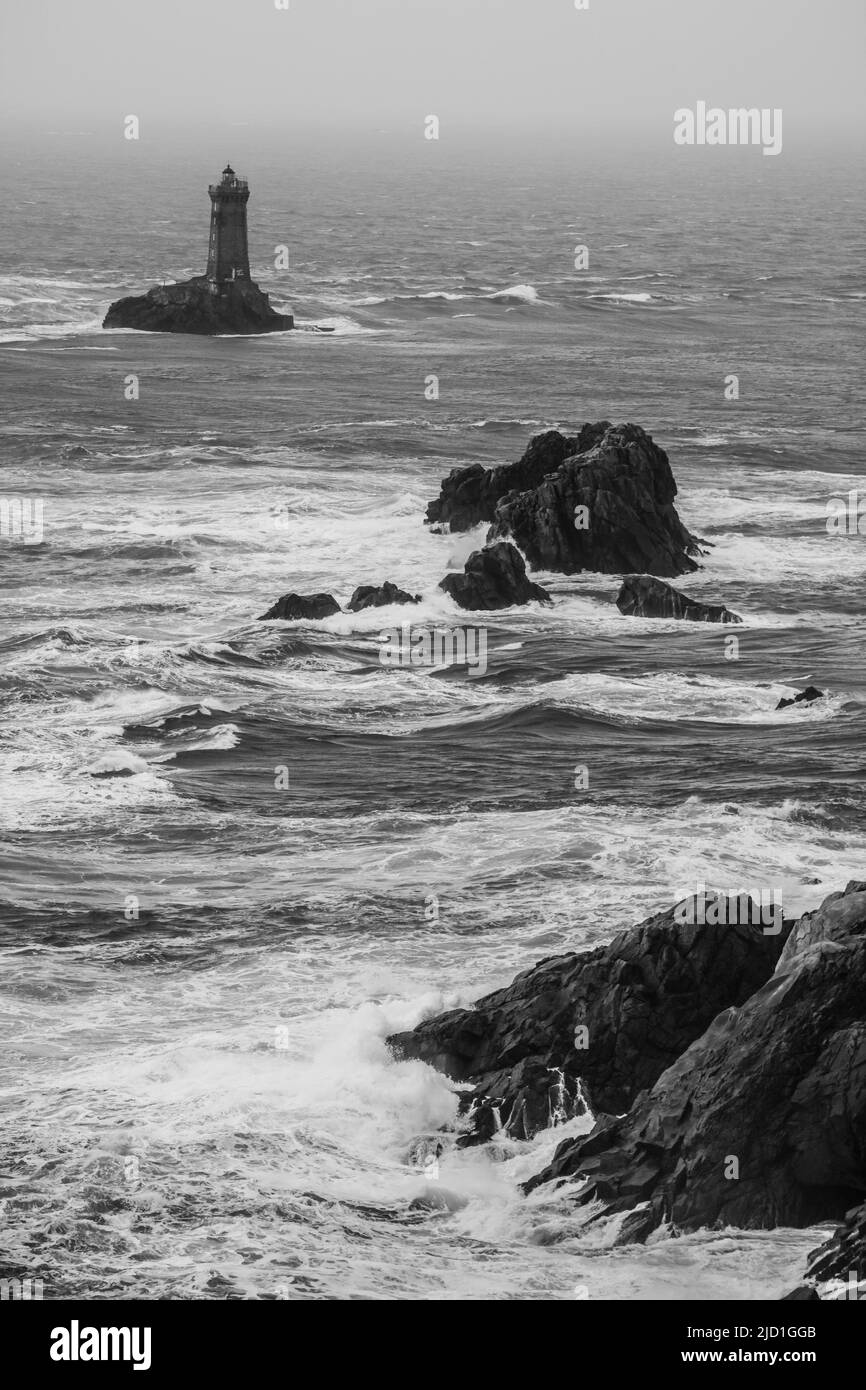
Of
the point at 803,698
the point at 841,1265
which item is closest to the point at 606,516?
the point at 803,698

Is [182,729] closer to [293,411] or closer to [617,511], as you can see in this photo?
[617,511]

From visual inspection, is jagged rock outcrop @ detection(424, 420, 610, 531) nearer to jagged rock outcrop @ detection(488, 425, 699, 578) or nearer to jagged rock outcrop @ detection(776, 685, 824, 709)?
jagged rock outcrop @ detection(488, 425, 699, 578)

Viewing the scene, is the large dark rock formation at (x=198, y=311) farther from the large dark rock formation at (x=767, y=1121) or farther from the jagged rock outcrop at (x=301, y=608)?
the large dark rock formation at (x=767, y=1121)

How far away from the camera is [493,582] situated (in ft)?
192

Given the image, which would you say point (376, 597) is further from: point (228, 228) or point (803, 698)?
point (228, 228)

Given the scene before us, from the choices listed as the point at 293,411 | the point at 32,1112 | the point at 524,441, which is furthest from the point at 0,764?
the point at 293,411

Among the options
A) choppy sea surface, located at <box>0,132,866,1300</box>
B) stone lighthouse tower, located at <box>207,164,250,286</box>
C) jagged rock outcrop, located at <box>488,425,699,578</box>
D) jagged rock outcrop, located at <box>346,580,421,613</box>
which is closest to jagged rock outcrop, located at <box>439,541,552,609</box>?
choppy sea surface, located at <box>0,132,866,1300</box>

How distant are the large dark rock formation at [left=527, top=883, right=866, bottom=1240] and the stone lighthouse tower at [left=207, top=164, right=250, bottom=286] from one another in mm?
90713

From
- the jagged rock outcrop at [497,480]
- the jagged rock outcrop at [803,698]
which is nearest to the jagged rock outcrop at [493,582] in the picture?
the jagged rock outcrop at [497,480]

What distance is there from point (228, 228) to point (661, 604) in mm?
62102

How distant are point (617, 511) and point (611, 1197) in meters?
37.7

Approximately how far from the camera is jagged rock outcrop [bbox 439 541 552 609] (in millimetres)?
58188

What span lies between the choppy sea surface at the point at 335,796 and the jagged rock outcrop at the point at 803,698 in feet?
1.37

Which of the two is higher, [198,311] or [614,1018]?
[198,311]
